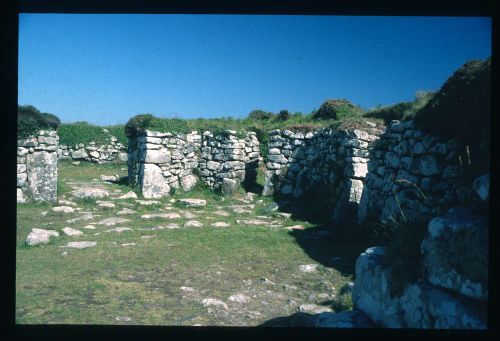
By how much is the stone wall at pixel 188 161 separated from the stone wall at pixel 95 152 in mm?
8714

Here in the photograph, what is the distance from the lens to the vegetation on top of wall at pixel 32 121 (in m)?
9.77

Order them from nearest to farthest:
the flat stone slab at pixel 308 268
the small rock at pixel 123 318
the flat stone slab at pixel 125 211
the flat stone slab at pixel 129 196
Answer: the small rock at pixel 123 318
the flat stone slab at pixel 308 268
the flat stone slab at pixel 125 211
the flat stone slab at pixel 129 196

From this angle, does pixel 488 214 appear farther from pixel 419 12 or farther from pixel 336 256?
pixel 336 256

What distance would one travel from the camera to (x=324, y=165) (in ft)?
35.2

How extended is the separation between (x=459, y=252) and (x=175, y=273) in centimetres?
409

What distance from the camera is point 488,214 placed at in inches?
88.7

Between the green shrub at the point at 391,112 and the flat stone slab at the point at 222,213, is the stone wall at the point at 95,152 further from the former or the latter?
the green shrub at the point at 391,112

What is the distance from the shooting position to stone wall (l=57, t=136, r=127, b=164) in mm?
20630

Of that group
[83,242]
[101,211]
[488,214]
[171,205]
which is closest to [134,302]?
[83,242]

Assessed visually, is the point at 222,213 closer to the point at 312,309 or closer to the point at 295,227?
the point at 295,227

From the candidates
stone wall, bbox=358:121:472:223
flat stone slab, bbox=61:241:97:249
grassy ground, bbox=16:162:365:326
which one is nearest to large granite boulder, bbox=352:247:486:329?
stone wall, bbox=358:121:472:223

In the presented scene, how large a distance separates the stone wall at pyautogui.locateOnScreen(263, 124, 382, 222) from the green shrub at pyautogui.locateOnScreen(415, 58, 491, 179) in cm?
309

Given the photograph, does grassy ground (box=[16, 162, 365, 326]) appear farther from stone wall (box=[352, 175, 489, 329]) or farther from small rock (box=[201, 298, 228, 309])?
stone wall (box=[352, 175, 489, 329])

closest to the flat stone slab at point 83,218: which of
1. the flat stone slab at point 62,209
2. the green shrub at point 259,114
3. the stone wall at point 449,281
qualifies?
the flat stone slab at point 62,209
